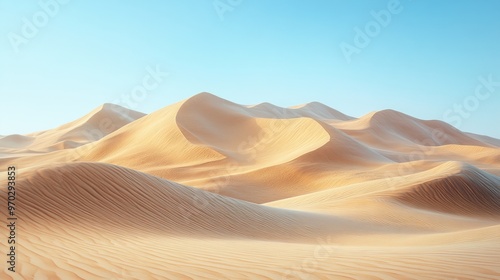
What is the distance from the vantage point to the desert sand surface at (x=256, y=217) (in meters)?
4.88

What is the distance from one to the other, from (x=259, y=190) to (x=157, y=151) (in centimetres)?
1472

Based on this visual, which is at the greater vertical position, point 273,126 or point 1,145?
point 273,126

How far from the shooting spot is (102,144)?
43219 mm

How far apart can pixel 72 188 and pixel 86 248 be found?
345 centimetres

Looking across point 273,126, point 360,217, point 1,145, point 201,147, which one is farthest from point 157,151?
point 1,145

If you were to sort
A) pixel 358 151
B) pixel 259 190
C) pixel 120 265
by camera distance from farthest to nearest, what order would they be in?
pixel 358 151, pixel 259 190, pixel 120 265

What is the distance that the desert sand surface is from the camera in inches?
192

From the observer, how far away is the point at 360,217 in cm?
1406

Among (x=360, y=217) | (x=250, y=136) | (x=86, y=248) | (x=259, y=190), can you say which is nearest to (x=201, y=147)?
(x=250, y=136)

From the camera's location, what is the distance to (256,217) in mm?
11414

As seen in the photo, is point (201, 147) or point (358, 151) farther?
point (201, 147)

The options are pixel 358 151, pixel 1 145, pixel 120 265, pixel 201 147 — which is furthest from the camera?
pixel 1 145

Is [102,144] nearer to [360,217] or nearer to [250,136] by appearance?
[250,136]

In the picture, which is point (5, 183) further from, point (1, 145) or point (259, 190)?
point (1, 145)
